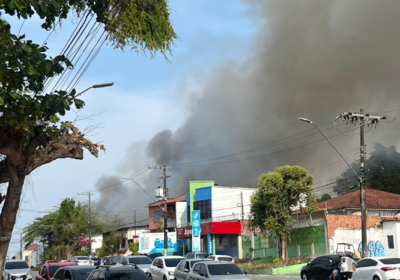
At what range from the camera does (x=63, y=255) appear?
81.2 m

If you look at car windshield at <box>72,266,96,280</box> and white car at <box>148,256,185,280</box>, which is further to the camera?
white car at <box>148,256,185,280</box>

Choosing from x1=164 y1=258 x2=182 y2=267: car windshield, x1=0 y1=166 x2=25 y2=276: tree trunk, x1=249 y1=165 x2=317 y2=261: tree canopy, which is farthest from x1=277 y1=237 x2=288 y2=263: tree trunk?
x1=0 y1=166 x2=25 y2=276: tree trunk

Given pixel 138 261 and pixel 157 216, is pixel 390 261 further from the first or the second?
pixel 157 216

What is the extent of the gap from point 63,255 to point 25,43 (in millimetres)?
79695

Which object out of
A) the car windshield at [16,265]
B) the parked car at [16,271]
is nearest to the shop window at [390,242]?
the parked car at [16,271]

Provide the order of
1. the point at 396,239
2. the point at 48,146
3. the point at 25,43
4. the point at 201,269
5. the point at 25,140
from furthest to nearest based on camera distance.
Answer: the point at 396,239
the point at 201,269
the point at 48,146
the point at 25,140
the point at 25,43

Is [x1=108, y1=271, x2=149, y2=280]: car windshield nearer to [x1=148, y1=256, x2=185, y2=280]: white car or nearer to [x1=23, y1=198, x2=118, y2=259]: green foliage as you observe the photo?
[x1=148, y1=256, x2=185, y2=280]: white car

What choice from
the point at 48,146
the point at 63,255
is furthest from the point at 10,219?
the point at 63,255

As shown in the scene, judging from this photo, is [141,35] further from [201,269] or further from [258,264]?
[258,264]

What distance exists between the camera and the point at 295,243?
39844 mm

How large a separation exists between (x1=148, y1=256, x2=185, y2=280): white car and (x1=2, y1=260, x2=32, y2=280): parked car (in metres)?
6.62

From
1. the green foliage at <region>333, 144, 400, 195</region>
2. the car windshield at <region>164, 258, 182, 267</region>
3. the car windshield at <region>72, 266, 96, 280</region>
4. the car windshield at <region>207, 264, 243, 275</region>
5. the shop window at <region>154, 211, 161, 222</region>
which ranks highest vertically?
the green foliage at <region>333, 144, 400, 195</region>

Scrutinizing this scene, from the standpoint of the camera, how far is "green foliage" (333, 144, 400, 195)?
64.7 m

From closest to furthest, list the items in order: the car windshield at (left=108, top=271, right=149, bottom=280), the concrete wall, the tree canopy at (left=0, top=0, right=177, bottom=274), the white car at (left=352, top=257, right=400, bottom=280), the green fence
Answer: the tree canopy at (left=0, top=0, right=177, bottom=274)
the car windshield at (left=108, top=271, right=149, bottom=280)
the white car at (left=352, top=257, right=400, bottom=280)
the green fence
the concrete wall
